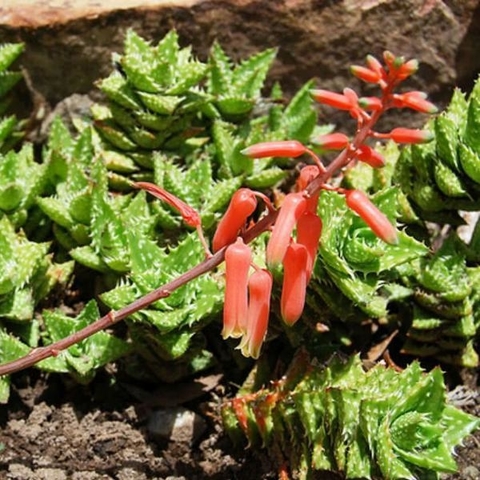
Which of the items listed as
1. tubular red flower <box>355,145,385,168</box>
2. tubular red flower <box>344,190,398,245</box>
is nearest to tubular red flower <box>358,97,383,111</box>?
tubular red flower <box>355,145,385,168</box>

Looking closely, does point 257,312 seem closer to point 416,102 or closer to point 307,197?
point 307,197

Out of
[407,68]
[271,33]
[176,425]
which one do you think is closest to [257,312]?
[407,68]

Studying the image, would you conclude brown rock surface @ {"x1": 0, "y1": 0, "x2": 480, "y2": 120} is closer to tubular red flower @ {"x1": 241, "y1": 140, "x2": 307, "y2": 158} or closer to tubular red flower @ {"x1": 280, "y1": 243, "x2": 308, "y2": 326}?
tubular red flower @ {"x1": 241, "y1": 140, "x2": 307, "y2": 158}

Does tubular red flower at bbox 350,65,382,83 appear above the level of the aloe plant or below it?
above

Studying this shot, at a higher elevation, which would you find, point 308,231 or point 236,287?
point 308,231

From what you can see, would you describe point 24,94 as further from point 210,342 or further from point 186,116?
point 210,342

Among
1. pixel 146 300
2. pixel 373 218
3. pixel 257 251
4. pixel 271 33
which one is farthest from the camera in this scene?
pixel 271 33

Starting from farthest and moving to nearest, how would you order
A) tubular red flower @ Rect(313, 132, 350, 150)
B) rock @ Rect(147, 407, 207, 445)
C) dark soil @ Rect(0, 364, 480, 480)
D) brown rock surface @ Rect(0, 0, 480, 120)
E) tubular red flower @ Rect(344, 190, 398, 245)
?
brown rock surface @ Rect(0, 0, 480, 120) → rock @ Rect(147, 407, 207, 445) → dark soil @ Rect(0, 364, 480, 480) → tubular red flower @ Rect(313, 132, 350, 150) → tubular red flower @ Rect(344, 190, 398, 245)
